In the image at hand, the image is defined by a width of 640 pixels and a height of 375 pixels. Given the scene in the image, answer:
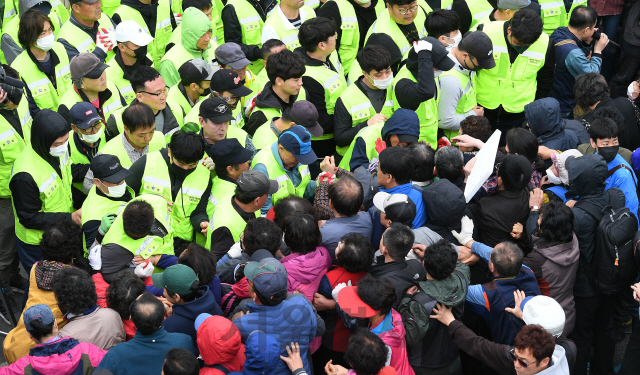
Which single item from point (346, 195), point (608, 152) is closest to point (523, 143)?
point (608, 152)

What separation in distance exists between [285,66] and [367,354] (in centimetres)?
301

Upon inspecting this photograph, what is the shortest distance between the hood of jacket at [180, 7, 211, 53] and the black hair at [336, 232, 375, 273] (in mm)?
3486

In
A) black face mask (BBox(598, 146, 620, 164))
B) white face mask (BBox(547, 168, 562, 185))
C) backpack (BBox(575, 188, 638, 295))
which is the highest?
black face mask (BBox(598, 146, 620, 164))

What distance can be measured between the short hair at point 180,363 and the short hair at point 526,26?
15.1 feet

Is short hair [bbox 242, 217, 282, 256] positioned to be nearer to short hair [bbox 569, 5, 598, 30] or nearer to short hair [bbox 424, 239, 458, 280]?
short hair [bbox 424, 239, 458, 280]

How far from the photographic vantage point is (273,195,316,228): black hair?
15.1ft

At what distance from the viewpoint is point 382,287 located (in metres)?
3.66

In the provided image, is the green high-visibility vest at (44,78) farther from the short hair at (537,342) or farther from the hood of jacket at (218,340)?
the short hair at (537,342)

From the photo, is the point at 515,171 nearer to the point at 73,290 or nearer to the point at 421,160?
the point at 421,160

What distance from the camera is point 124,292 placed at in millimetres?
3977

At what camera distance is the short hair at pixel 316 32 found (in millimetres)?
6109

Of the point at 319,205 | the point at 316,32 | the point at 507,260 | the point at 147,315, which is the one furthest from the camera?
the point at 316,32

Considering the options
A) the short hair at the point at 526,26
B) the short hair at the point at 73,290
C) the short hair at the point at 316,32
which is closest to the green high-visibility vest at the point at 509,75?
the short hair at the point at 526,26

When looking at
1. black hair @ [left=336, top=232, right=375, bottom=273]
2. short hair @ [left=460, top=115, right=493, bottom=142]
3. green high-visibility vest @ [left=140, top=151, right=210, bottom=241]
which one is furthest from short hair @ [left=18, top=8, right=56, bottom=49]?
short hair @ [left=460, top=115, right=493, bottom=142]
